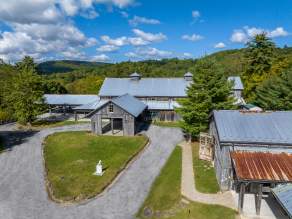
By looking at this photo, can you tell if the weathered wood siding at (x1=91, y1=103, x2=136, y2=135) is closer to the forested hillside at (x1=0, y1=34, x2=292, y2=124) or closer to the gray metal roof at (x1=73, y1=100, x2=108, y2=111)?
→ the gray metal roof at (x1=73, y1=100, x2=108, y2=111)

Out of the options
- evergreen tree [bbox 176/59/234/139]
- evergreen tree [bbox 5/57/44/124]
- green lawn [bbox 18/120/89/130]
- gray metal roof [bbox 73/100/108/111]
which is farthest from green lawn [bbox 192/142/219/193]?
evergreen tree [bbox 5/57/44/124]

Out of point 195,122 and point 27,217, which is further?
point 195,122

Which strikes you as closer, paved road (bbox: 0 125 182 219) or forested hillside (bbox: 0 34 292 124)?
paved road (bbox: 0 125 182 219)

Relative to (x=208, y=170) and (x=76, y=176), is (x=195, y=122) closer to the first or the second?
(x=208, y=170)

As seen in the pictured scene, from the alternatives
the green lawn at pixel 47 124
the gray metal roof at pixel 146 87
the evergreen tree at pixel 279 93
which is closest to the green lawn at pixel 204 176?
the evergreen tree at pixel 279 93

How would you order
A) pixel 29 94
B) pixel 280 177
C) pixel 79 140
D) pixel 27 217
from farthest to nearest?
pixel 29 94
pixel 79 140
pixel 27 217
pixel 280 177

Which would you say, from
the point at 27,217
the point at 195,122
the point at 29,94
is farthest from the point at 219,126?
the point at 29,94

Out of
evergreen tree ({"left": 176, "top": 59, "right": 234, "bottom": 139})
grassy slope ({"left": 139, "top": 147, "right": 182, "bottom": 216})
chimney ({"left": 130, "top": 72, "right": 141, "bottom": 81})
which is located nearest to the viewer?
grassy slope ({"left": 139, "top": 147, "right": 182, "bottom": 216})

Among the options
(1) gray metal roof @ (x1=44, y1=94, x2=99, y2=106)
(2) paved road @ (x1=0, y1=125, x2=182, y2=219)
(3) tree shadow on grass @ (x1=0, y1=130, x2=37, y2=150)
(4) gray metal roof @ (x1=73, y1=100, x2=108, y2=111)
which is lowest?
(2) paved road @ (x1=0, y1=125, x2=182, y2=219)
